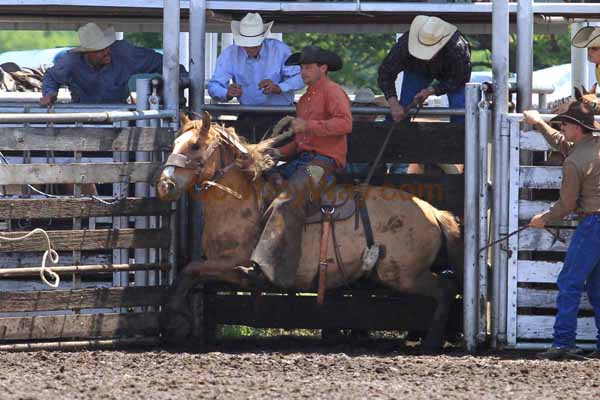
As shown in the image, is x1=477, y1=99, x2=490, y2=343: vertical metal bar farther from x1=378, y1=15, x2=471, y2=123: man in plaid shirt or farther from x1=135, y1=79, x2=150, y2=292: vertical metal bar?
x1=135, y1=79, x2=150, y2=292: vertical metal bar

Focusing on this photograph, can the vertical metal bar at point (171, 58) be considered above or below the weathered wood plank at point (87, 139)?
above

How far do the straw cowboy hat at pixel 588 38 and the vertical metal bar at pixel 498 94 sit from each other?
2.93 feet

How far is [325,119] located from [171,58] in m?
1.21

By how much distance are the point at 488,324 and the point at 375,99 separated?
2.97 meters

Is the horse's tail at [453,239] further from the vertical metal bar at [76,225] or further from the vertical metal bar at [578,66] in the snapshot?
the vertical metal bar at [578,66]

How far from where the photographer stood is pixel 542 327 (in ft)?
29.7

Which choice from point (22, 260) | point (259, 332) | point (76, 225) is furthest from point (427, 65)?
point (22, 260)

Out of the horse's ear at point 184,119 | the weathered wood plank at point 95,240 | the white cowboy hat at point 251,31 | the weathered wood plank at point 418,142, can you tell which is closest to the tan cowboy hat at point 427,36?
the weathered wood plank at point 418,142

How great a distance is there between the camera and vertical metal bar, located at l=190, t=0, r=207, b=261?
9539 mm

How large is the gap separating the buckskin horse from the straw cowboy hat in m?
1.75

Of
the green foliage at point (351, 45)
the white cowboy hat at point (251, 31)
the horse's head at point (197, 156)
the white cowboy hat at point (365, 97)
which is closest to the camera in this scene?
the horse's head at point (197, 156)

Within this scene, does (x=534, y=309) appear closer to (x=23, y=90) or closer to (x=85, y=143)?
(x=85, y=143)

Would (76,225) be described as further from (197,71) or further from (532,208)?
(532,208)

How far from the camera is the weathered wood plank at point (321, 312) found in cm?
938
